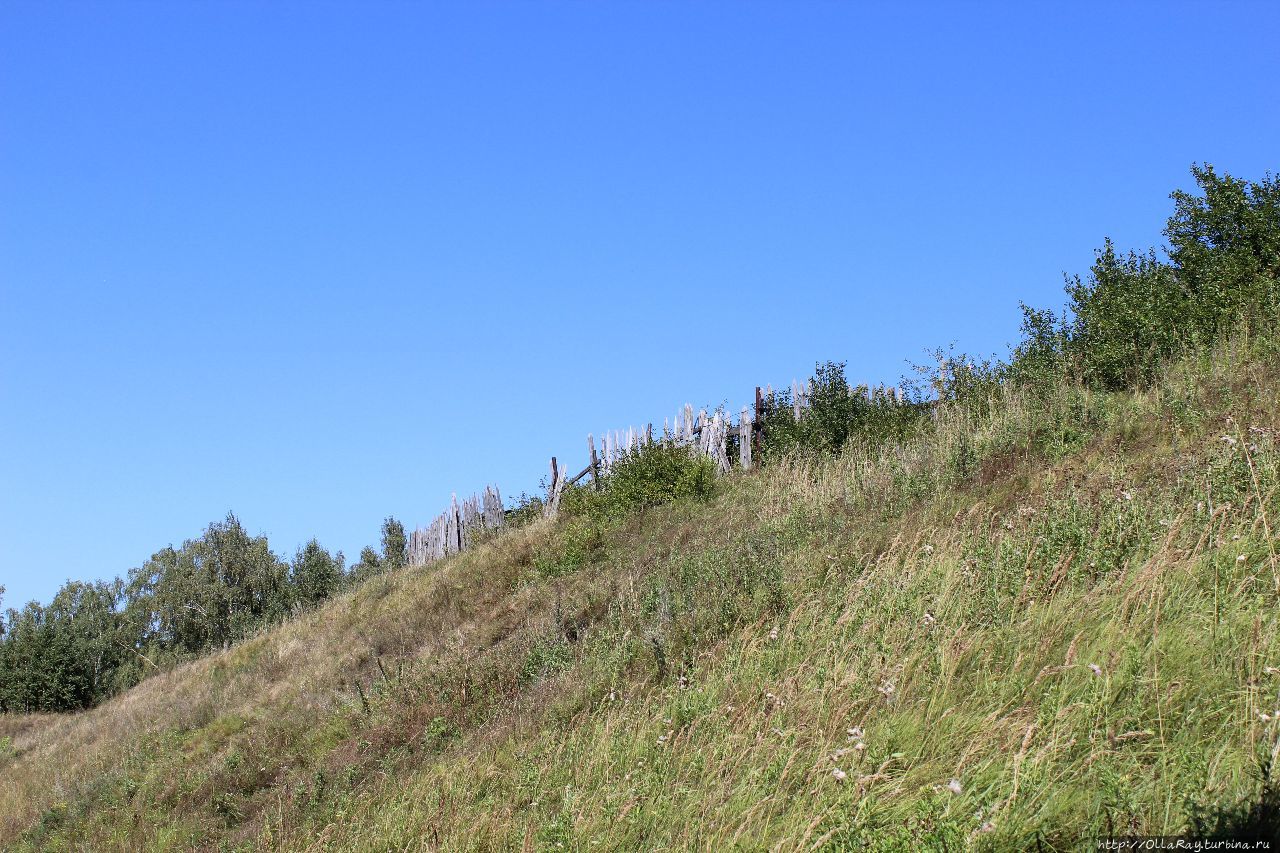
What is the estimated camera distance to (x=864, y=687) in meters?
5.25

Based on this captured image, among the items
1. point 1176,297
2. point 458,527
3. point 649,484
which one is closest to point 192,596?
point 458,527

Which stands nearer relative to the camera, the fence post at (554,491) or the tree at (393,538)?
the fence post at (554,491)

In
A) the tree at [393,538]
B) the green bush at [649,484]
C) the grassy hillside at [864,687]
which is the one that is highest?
the tree at [393,538]

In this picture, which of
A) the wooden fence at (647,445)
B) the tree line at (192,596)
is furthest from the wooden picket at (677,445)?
the tree line at (192,596)

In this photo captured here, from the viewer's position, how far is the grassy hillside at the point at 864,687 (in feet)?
13.5

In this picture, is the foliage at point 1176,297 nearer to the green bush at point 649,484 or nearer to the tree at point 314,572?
the green bush at point 649,484

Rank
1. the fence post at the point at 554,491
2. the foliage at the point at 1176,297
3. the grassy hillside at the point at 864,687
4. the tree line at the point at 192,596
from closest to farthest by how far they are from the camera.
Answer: the grassy hillside at the point at 864,687 → the foliage at the point at 1176,297 → the fence post at the point at 554,491 → the tree line at the point at 192,596

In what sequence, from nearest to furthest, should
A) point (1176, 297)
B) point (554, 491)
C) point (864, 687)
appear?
point (864, 687) → point (1176, 297) → point (554, 491)

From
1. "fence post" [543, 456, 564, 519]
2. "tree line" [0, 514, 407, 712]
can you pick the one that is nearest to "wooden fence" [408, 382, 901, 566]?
"fence post" [543, 456, 564, 519]

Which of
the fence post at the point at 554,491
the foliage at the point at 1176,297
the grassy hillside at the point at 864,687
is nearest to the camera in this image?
the grassy hillside at the point at 864,687

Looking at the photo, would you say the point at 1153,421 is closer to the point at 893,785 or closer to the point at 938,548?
the point at 938,548

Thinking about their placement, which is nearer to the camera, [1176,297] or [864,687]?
[864,687]

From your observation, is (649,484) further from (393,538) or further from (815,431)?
(393,538)

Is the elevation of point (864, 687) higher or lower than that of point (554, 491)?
lower
